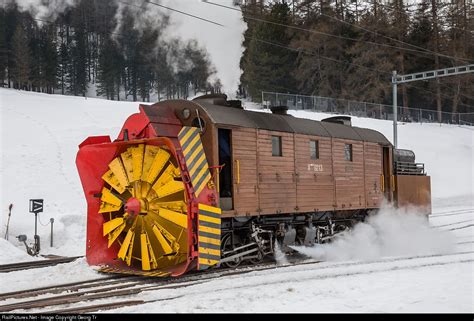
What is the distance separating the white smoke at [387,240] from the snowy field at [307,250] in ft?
0.11

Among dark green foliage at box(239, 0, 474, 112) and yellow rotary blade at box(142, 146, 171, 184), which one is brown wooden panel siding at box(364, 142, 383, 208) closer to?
yellow rotary blade at box(142, 146, 171, 184)

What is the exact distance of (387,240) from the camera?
1476 cm

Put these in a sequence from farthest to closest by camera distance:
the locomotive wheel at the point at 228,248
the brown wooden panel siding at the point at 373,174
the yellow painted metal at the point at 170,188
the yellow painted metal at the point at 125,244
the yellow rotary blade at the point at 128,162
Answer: the brown wooden panel siding at the point at 373,174 → the locomotive wheel at the point at 228,248 → the yellow rotary blade at the point at 128,162 → the yellow painted metal at the point at 125,244 → the yellow painted metal at the point at 170,188

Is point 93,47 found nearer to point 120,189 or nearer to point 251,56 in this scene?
point 251,56

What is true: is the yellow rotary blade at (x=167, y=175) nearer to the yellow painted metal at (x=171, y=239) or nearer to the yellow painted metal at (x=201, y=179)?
the yellow painted metal at (x=201, y=179)

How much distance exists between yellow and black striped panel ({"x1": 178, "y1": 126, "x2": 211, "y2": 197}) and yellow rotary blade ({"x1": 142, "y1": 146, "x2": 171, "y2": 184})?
49 cm

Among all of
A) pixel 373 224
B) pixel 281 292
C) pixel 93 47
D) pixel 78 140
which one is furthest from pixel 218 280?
pixel 93 47

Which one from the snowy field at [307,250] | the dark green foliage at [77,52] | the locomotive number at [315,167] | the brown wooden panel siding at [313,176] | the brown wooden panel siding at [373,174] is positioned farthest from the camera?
the dark green foliage at [77,52]

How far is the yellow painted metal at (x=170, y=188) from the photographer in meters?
9.49

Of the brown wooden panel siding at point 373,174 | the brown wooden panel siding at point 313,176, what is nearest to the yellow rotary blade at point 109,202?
the brown wooden panel siding at point 313,176

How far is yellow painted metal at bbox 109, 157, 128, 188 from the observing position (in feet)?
33.7

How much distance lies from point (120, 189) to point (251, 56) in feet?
88.7

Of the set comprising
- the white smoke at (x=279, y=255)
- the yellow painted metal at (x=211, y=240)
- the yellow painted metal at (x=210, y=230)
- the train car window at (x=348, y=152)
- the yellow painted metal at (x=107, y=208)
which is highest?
the train car window at (x=348, y=152)

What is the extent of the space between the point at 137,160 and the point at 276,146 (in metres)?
3.23
